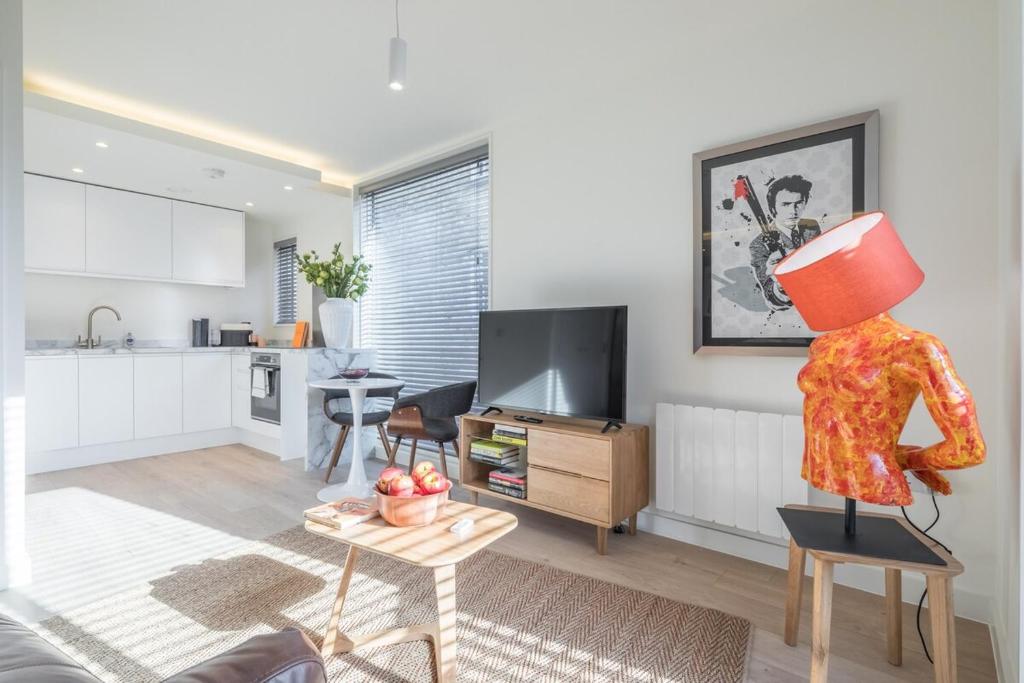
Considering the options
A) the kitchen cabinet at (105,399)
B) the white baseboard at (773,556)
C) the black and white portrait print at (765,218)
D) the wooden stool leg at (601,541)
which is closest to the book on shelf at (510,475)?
the wooden stool leg at (601,541)

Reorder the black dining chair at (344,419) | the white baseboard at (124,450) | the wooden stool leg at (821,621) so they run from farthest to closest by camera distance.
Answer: the white baseboard at (124,450), the black dining chair at (344,419), the wooden stool leg at (821,621)

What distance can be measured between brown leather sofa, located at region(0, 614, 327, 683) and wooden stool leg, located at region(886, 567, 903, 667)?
175 centimetres

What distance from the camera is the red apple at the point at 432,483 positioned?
5.51ft

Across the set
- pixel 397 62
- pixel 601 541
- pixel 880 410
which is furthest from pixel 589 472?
pixel 397 62

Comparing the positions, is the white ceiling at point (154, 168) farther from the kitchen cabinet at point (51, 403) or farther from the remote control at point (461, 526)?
the remote control at point (461, 526)

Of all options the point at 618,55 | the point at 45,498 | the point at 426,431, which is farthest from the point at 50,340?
the point at 618,55

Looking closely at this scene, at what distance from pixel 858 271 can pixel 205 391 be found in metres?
5.21

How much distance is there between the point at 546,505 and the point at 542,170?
2.06 metres

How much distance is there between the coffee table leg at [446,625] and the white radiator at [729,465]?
4.90 feet

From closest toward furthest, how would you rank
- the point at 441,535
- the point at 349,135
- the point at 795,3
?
the point at 441,535 → the point at 795,3 → the point at 349,135

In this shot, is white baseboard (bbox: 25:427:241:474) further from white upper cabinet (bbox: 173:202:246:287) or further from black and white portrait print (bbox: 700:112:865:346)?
black and white portrait print (bbox: 700:112:865:346)

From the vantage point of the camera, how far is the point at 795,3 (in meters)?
2.29

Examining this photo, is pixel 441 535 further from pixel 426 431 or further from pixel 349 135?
pixel 349 135

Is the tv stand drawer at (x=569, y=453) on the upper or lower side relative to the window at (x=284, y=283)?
lower
